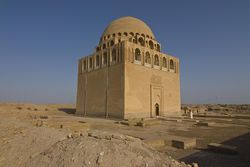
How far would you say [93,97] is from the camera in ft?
84.0

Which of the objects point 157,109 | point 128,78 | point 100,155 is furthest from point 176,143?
point 157,109

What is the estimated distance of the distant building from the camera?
2106cm

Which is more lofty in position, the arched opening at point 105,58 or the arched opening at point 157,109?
the arched opening at point 105,58

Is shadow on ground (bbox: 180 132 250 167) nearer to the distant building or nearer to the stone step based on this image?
the stone step

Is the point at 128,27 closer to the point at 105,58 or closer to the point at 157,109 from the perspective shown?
the point at 105,58

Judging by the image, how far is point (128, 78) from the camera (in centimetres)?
2083

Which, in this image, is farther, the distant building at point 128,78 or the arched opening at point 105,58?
the arched opening at point 105,58

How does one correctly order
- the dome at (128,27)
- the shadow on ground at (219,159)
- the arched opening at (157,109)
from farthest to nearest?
the dome at (128,27), the arched opening at (157,109), the shadow on ground at (219,159)

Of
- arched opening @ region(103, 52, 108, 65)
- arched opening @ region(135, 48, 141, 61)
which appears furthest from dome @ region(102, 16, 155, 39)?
arched opening @ region(135, 48, 141, 61)

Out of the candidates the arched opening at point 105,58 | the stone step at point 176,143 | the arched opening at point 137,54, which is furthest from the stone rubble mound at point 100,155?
the arched opening at point 105,58

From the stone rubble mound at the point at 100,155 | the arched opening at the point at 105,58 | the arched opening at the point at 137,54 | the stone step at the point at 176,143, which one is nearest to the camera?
the stone rubble mound at the point at 100,155

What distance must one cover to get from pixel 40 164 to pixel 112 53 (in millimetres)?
19909

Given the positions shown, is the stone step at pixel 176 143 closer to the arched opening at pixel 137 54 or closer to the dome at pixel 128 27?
the arched opening at pixel 137 54

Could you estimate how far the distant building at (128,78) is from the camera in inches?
829
